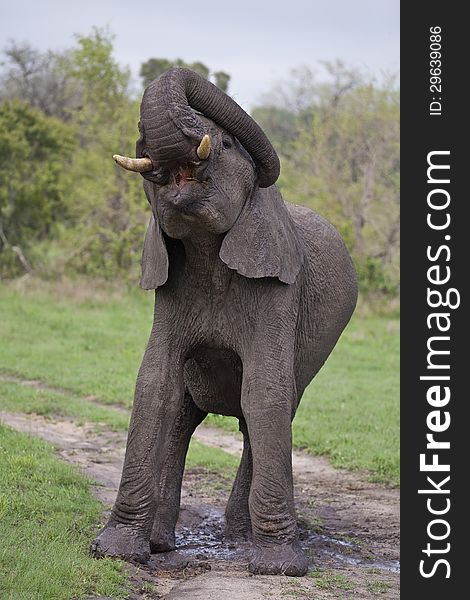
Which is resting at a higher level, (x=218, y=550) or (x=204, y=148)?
(x=204, y=148)

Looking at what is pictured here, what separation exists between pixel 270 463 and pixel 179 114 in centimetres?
186

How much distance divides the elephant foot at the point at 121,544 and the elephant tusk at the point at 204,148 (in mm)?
1997

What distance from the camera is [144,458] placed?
573cm

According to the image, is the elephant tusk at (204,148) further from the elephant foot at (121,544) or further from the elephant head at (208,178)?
the elephant foot at (121,544)

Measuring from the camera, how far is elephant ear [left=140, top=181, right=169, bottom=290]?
562cm

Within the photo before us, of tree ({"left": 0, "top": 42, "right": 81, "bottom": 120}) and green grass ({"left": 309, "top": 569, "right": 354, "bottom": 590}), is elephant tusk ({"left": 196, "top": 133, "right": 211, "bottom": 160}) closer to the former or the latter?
green grass ({"left": 309, "top": 569, "right": 354, "bottom": 590})

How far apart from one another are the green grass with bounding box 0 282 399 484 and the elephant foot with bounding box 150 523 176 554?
9.86ft

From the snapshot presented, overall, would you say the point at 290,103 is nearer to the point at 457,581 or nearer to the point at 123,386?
the point at 123,386

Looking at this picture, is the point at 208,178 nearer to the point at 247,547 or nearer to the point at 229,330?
the point at 229,330

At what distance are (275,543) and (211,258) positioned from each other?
4.96 feet

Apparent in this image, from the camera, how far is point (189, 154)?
5.15 m

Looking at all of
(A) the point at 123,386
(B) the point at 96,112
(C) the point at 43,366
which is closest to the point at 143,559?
(A) the point at 123,386

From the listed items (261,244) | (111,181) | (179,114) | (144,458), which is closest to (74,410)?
(144,458)

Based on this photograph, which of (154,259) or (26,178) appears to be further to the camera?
(26,178)
